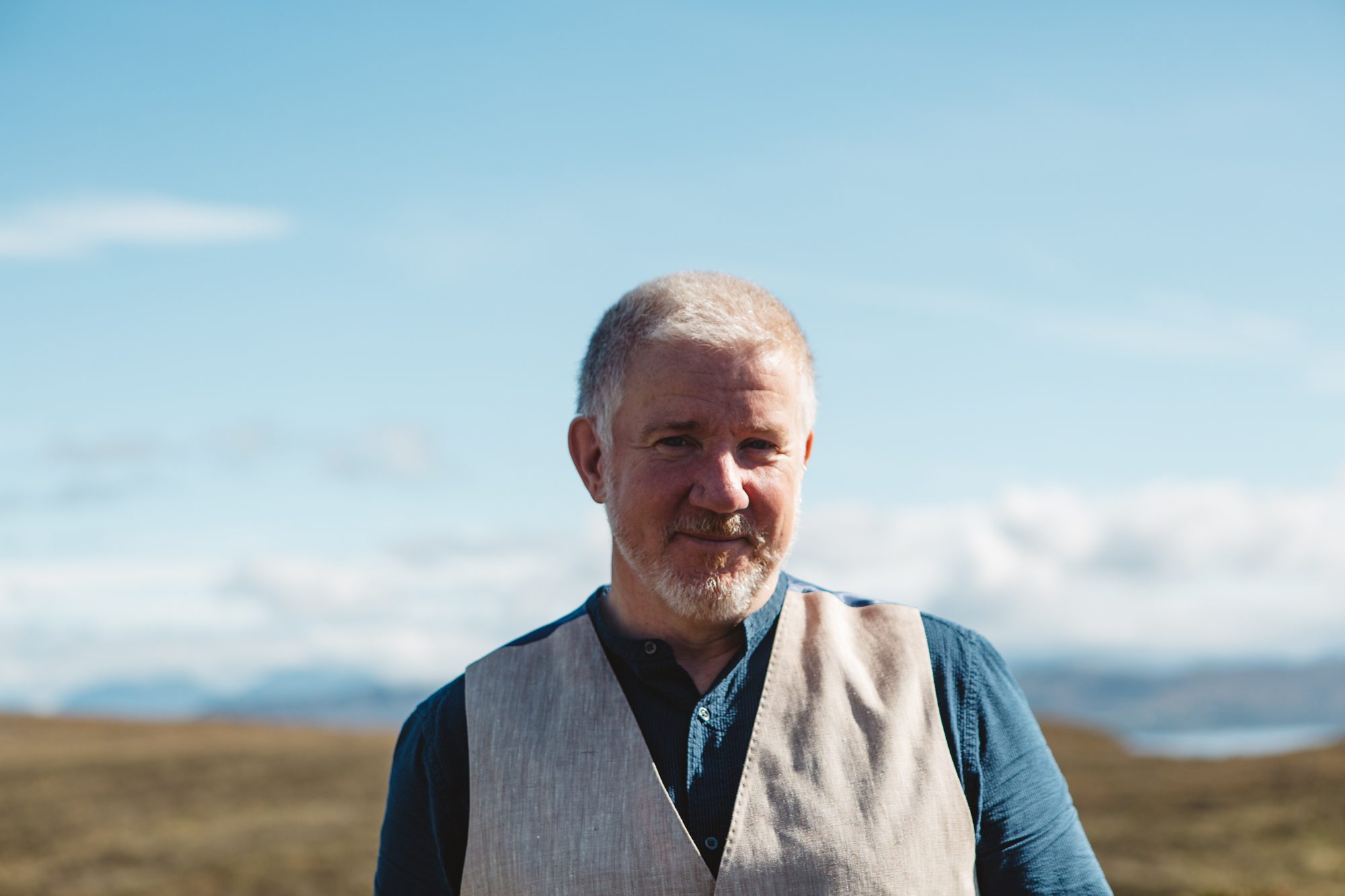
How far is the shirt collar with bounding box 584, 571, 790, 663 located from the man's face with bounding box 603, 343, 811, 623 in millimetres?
56

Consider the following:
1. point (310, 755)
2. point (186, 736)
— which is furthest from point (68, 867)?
point (186, 736)

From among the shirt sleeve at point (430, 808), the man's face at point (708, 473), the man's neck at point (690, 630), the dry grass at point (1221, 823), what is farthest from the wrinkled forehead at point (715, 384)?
the dry grass at point (1221, 823)

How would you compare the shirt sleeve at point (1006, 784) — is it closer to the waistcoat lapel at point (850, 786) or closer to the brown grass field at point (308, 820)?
the waistcoat lapel at point (850, 786)

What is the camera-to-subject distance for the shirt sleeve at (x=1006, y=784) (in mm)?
2619

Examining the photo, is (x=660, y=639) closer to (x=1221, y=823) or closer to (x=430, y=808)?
(x=430, y=808)

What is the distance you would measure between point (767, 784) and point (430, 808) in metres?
0.74

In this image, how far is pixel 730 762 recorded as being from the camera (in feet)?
8.77

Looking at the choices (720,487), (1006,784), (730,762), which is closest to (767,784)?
(730,762)

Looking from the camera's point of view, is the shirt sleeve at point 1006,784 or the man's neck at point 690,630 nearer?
the shirt sleeve at point 1006,784

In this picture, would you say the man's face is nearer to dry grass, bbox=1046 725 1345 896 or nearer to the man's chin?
the man's chin

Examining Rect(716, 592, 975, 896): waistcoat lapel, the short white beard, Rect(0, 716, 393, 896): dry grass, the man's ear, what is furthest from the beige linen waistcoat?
Rect(0, 716, 393, 896): dry grass

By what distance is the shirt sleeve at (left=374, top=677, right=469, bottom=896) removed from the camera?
2773mm

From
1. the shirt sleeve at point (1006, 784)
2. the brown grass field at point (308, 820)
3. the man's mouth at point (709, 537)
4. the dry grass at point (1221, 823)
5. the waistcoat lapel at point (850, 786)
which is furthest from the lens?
the brown grass field at point (308, 820)

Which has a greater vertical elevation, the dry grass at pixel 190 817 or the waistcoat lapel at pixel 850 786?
the dry grass at pixel 190 817
